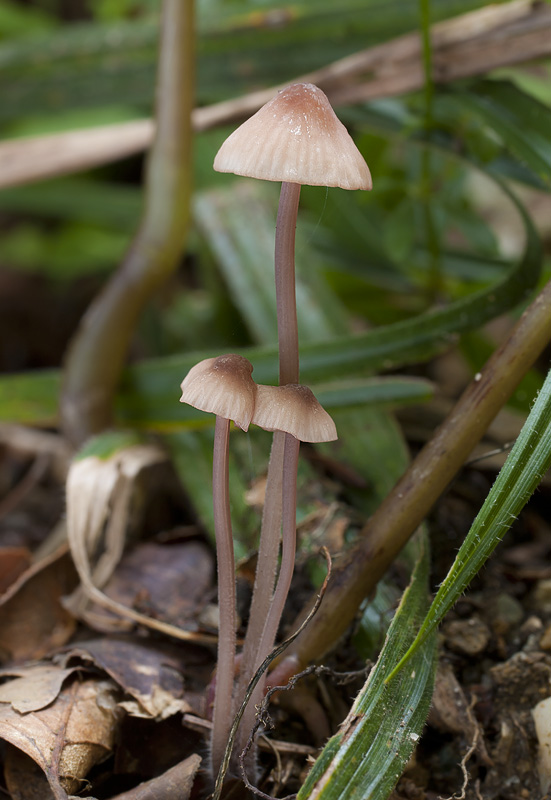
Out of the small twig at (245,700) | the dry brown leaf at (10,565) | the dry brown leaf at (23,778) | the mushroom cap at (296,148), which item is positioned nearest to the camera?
the mushroom cap at (296,148)

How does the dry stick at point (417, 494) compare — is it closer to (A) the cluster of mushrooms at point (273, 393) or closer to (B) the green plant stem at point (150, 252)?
(A) the cluster of mushrooms at point (273, 393)

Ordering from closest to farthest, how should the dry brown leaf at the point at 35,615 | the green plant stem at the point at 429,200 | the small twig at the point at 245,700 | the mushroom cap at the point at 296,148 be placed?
the mushroom cap at the point at 296,148, the small twig at the point at 245,700, the dry brown leaf at the point at 35,615, the green plant stem at the point at 429,200

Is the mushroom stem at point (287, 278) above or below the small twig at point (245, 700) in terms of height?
above

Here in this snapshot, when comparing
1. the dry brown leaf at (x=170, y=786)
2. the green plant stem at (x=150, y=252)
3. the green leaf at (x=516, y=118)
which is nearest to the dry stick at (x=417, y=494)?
the dry brown leaf at (x=170, y=786)

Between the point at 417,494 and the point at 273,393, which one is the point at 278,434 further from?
the point at 417,494

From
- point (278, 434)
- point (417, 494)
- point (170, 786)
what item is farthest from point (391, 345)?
point (170, 786)

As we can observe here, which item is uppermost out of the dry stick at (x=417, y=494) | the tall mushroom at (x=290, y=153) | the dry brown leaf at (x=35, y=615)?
the tall mushroom at (x=290, y=153)
